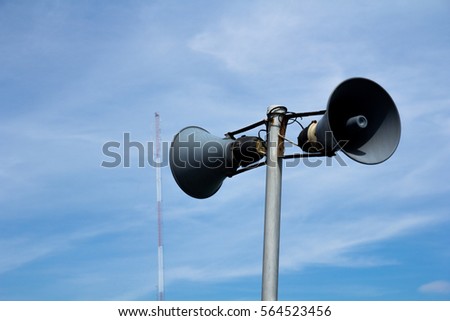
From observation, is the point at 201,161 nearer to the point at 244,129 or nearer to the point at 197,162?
the point at 197,162

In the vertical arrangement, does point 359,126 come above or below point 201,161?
below

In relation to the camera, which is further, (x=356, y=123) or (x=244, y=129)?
(x=244, y=129)

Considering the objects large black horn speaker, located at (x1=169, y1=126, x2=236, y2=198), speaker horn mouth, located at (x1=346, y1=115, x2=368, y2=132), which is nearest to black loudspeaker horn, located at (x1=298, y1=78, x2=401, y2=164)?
speaker horn mouth, located at (x1=346, y1=115, x2=368, y2=132)

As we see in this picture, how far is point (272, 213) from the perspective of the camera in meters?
6.28

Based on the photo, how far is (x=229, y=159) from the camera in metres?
6.98

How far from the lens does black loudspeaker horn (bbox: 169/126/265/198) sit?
7039 millimetres

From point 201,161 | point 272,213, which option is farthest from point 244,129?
point 272,213

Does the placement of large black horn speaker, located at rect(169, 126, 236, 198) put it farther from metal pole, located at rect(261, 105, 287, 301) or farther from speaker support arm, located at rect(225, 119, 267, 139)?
metal pole, located at rect(261, 105, 287, 301)

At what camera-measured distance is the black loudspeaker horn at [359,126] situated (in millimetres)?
6180

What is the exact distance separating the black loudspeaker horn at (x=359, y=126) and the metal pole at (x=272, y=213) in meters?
0.34

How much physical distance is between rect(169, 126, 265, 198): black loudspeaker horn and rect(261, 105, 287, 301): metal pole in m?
0.53

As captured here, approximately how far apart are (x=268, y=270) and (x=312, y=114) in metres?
1.81

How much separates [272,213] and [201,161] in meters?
1.39
